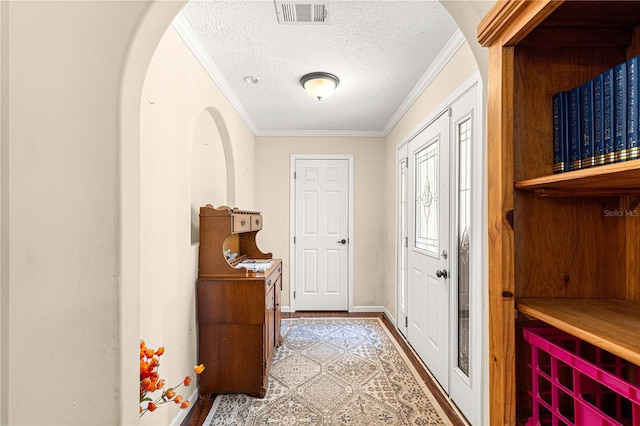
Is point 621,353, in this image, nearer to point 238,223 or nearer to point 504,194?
point 504,194

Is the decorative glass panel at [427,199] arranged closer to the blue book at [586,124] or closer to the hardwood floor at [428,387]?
the hardwood floor at [428,387]

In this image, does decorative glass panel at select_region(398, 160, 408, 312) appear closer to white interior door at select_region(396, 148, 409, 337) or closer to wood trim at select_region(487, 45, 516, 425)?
white interior door at select_region(396, 148, 409, 337)

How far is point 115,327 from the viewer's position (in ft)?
3.25

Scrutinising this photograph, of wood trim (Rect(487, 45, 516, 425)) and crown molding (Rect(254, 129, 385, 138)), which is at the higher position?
crown molding (Rect(254, 129, 385, 138))

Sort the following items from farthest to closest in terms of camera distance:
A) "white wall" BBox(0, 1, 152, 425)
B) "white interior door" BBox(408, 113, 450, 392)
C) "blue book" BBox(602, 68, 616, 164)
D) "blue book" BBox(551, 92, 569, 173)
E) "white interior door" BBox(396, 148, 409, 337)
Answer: "white interior door" BBox(396, 148, 409, 337)
"white interior door" BBox(408, 113, 450, 392)
"white wall" BBox(0, 1, 152, 425)
"blue book" BBox(551, 92, 569, 173)
"blue book" BBox(602, 68, 616, 164)

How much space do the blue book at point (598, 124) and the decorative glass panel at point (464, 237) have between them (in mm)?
1451

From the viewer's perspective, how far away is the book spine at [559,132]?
0.82 meters

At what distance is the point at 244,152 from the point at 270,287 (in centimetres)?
186

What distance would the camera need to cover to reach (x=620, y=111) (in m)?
0.67

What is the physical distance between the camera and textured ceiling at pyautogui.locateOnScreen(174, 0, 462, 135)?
1.94m

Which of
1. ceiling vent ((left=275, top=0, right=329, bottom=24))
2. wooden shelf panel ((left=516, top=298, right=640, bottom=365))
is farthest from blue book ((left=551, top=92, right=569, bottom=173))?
ceiling vent ((left=275, top=0, right=329, bottom=24))

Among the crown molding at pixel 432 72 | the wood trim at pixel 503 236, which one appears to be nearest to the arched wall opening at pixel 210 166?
the crown molding at pixel 432 72

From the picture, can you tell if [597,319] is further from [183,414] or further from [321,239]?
[321,239]

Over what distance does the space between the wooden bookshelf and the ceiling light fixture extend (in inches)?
79.7
